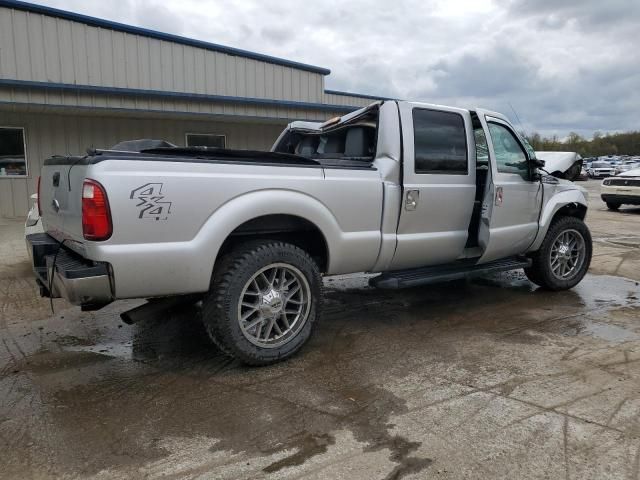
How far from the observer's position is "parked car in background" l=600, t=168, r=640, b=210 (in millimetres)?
15141

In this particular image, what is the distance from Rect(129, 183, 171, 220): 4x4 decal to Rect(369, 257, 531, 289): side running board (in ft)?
6.65

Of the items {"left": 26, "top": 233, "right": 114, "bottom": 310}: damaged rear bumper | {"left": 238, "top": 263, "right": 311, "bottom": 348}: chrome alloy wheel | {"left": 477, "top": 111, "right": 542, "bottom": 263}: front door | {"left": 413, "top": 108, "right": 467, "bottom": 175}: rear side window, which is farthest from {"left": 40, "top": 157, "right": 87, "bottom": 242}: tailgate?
{"left": 477, "top": 111, "right": 542, "bottom": 263}: front door

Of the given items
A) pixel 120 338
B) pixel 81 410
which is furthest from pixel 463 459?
pixel 120 338

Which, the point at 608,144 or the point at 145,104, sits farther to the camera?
the point at 608,144

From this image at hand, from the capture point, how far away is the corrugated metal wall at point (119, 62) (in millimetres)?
11797

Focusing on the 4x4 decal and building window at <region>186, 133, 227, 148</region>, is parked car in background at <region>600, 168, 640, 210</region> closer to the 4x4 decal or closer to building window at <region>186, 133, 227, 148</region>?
building window at <region>186, 133, 227, 148</region>

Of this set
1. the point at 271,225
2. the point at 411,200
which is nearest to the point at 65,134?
the point at 271,225

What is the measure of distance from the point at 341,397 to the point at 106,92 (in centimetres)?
1025

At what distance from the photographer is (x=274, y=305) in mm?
3707

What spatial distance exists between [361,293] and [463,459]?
344cm

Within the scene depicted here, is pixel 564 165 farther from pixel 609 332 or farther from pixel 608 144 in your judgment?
pixel 608 144

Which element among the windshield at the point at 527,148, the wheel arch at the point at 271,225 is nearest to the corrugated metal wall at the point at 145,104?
the windshield at the point at 527,148

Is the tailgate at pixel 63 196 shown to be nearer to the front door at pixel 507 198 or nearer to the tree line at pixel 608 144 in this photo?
the front door at pixel 507 198

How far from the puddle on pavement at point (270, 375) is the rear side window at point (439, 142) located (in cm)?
148
